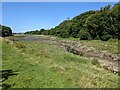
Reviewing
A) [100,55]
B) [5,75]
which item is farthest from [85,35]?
[5,75]

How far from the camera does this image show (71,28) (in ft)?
454

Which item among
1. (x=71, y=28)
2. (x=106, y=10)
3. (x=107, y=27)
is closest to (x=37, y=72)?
(x=107, y=27)

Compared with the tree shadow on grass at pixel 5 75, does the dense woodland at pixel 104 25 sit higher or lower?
higher

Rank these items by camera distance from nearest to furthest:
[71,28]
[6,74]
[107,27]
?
[6,74] < [107,27] < [71,28]

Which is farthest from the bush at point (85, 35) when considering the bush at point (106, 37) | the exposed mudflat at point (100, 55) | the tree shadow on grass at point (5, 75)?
the tree shadow on grass at point (5, 75)

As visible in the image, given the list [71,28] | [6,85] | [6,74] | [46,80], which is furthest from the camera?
[71,28]

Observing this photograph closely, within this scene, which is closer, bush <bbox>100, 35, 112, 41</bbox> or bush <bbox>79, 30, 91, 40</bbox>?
bush <bbox>100, 35, 112, 41</bbox>

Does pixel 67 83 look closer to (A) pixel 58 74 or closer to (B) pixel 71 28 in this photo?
(A) pixel 58 74

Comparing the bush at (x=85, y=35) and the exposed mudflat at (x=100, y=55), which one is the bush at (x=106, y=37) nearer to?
the bush at (x=85, y=35)

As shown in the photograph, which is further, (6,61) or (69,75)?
(6,61)

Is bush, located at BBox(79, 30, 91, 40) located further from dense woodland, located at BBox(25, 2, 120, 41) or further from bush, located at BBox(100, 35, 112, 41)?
bush, located at BBox(100, 35, 112, 41)

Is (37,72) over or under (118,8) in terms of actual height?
under

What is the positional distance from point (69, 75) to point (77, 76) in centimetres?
69

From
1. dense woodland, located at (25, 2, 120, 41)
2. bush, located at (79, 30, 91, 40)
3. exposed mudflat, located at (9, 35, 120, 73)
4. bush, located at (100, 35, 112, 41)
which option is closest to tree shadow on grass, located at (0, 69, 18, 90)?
exposed mudflat, located at (9, 35, 120, 73)
